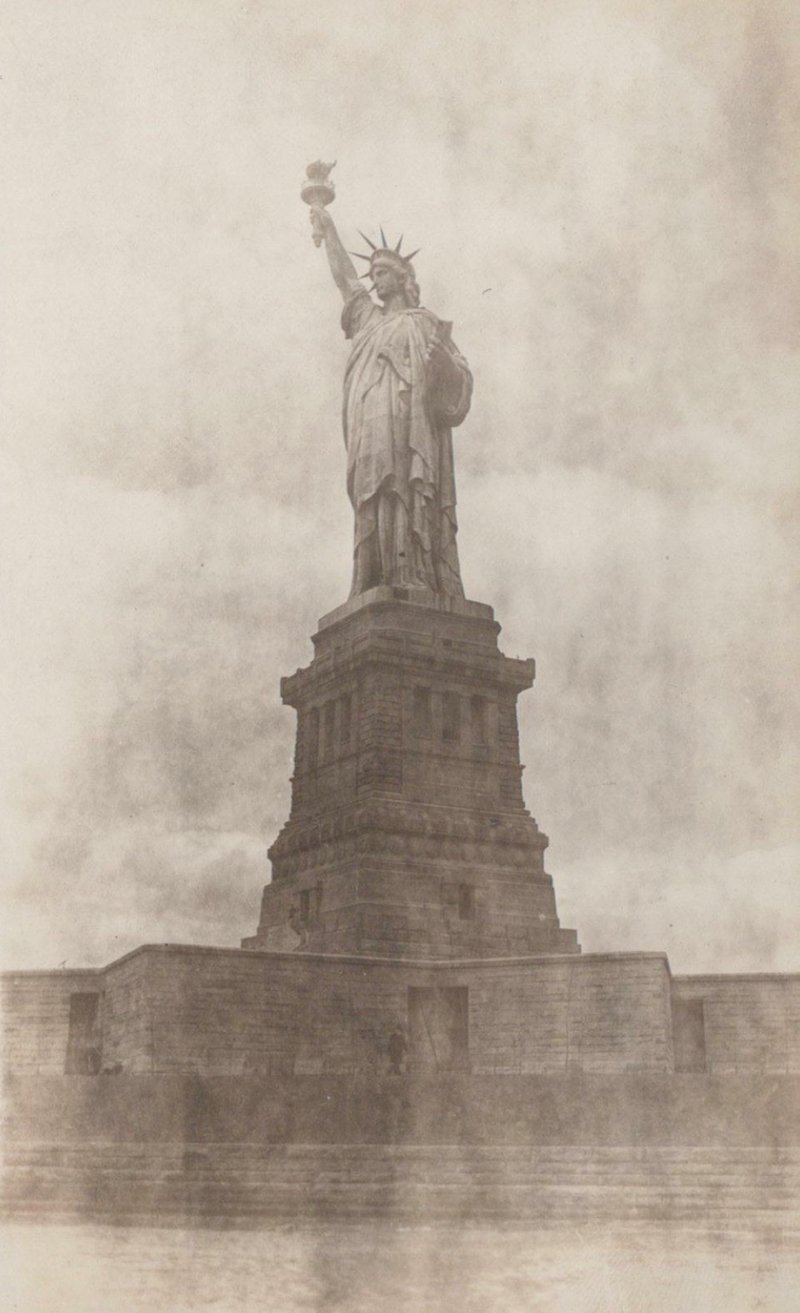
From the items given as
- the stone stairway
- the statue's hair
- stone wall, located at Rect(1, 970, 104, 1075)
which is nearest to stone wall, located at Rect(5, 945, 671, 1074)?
stone wall, located at Rect(1, 970, 104, 1075)

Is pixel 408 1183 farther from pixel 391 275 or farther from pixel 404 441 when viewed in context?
pixel 391 275

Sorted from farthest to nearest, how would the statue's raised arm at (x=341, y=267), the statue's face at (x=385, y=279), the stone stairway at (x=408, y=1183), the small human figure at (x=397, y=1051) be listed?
the statue's raised arm at (x=341, y=267) → the statue's face at (x=385, y=279) → the small human figure at (x=397, y=1051) → the stone stairway at (x=408, y=1183)

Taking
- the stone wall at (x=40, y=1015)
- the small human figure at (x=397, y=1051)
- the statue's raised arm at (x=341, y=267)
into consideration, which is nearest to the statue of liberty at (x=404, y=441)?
the statue's raised arm at (x=341, y=267)

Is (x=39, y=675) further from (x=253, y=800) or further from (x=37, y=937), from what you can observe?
→ (x=253, y=800)

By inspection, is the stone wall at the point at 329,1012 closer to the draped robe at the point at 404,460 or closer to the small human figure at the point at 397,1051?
the small human figure at the point at 397,1051

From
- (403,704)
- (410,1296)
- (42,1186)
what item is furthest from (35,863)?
(403,704)

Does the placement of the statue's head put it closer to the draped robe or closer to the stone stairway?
the draped robe

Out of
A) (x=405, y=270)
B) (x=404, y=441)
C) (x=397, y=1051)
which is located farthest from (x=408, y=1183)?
(x=405, y=270)
